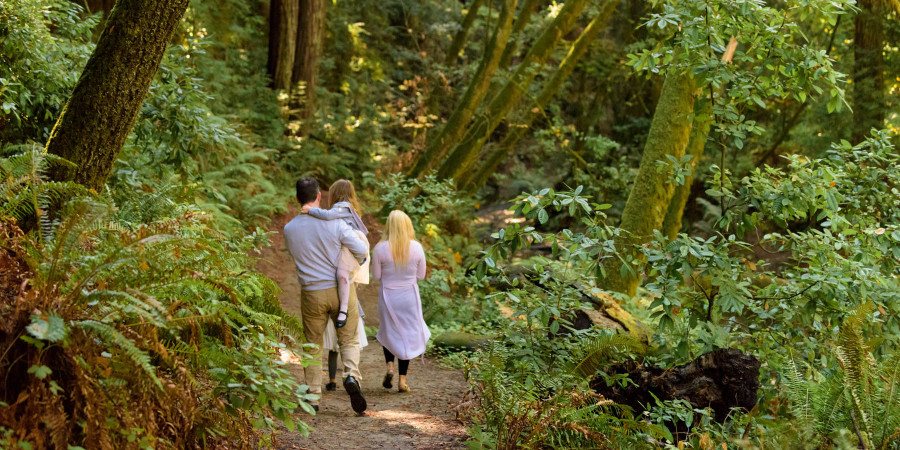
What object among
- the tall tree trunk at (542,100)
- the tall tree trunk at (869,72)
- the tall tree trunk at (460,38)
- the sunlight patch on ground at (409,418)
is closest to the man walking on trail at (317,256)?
the sunlight patch on ground at (409,418)

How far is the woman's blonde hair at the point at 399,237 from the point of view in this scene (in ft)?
23.0

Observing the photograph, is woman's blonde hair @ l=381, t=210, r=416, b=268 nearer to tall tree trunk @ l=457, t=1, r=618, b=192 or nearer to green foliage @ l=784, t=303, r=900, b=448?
green foliage @ l=784, t=303, r=900, b=448

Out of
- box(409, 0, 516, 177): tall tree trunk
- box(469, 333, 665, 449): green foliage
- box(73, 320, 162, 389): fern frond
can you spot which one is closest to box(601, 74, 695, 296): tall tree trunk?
box(469, 333, 665, 449): green foliage

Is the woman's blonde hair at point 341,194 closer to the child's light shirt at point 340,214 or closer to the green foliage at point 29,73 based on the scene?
the child's light shirt at point 340,214

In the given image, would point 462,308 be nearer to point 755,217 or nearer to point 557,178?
point 755,217

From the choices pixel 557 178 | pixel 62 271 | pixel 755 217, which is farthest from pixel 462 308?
pixel 557 178

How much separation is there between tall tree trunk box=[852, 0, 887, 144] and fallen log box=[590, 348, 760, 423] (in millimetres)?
11637

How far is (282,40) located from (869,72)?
46.1 ft

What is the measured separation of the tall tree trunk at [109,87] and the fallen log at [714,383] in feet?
14.5

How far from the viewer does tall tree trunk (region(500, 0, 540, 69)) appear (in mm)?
16766

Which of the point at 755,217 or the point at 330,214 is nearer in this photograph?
the point at 755,217

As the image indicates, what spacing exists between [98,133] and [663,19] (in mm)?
4434

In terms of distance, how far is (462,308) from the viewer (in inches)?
430

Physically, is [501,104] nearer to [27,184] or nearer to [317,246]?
[317,246]
